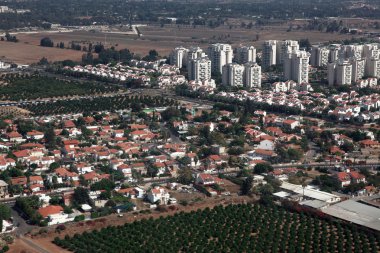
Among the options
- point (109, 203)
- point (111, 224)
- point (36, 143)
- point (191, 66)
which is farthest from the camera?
point (191, 66)

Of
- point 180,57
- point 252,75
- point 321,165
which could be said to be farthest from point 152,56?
point 321,165

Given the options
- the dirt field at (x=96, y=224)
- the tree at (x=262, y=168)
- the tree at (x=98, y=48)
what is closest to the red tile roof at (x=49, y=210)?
the dirt field at (x=96, y=224)

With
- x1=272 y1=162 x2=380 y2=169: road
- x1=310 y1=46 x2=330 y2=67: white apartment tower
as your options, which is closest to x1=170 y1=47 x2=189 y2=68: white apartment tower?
x1=310 y1=46 x2=330 y2=67: white apartment tower

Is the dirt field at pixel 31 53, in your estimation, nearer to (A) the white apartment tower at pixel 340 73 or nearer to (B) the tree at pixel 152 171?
(A) the white apartment tower at pixel 340 73

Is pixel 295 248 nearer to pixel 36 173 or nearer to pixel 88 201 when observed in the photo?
pixel 88 201

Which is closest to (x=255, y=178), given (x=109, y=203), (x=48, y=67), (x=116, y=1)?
(x=109, y=203)

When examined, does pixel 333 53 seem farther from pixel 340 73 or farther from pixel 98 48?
pixel 98 48

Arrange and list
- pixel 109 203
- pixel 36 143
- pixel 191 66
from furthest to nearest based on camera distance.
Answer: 1. pixel 191 66
2. pixel 36 143
3. pixel 109 203
